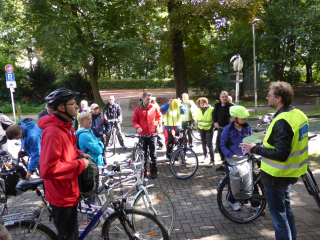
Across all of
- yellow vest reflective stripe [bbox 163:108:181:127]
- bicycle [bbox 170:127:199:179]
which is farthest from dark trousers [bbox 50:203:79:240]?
yellow vest reflective stripe [bbox 163:108:181:127]

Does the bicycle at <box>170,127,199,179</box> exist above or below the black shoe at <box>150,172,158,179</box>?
above

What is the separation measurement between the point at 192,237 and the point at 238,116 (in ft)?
6.22

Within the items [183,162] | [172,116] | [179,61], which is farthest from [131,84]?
[183,162]

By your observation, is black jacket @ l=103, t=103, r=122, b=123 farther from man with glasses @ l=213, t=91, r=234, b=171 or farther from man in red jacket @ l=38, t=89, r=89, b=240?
man in red jacket @ l=38, t=89, r=89, b=240

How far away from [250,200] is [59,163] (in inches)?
110

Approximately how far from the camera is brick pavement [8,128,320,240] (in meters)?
3.73

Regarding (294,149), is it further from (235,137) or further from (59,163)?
(59,163)

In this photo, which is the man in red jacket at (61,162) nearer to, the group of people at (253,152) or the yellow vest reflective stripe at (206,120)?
the group of people at (253,152)

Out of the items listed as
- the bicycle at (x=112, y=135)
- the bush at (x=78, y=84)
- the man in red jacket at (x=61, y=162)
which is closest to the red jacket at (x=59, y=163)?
the man in red jacket at (x=61, y=162)

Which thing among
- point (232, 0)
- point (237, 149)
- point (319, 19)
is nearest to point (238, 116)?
point (237, 149)

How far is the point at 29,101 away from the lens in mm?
22781

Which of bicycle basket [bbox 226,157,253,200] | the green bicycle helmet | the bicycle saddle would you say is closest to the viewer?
the bicycle saddle

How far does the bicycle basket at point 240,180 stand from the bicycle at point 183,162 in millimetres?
2515

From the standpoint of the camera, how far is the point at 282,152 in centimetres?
262
